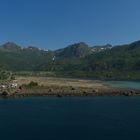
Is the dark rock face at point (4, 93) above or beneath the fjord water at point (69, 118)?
above

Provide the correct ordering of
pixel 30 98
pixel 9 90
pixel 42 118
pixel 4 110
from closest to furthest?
pixel 42 118
pixel 4 110
pixel 30 98
pixel 9 90

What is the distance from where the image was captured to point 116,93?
7608 inches

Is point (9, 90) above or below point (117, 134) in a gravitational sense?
above

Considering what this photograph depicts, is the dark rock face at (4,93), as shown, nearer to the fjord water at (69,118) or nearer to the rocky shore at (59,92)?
the rocky shore at (59,92)

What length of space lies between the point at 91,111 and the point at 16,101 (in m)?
37.2

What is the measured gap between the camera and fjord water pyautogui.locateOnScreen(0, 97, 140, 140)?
320ft

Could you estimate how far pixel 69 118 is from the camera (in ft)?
394

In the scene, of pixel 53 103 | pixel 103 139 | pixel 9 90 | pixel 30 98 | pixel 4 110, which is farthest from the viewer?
pixel 9 90

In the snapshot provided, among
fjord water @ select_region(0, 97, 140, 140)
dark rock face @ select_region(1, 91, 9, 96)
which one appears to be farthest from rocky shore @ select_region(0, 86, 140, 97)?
fjord water @ select_region(0, 97, 140, 140)

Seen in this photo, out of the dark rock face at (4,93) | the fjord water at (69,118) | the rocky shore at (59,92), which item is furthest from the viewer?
the rocky shore at (59,92)

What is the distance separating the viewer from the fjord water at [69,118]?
9750 centimetres

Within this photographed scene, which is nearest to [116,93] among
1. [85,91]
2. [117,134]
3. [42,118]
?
[85,91]

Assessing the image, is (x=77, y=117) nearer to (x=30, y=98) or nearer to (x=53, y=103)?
(x=53, y=103)

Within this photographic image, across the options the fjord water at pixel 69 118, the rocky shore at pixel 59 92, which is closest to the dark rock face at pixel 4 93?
the rocky shore at pixel 59 92
